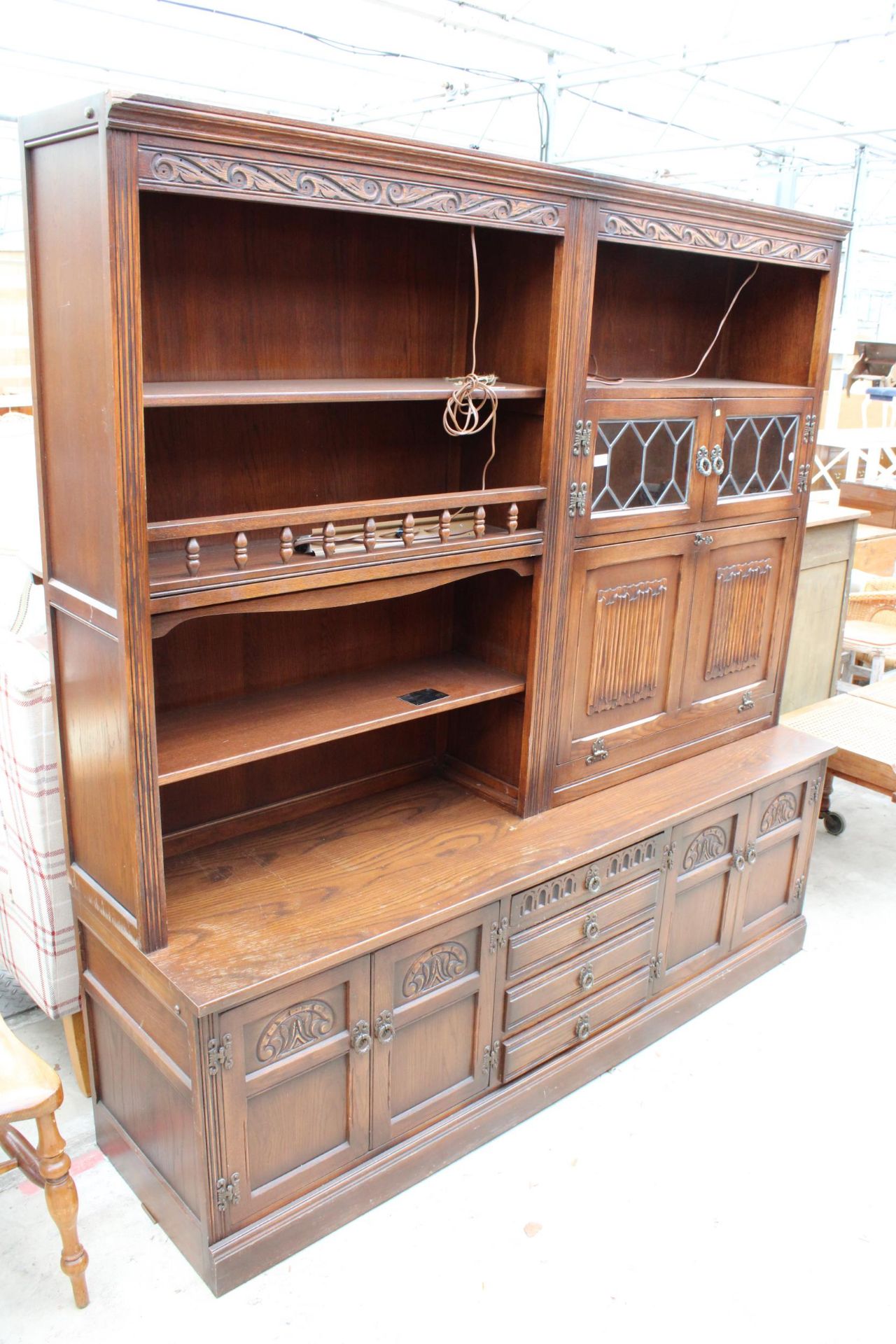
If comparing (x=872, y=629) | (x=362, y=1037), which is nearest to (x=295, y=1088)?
(x=362, y=1037)

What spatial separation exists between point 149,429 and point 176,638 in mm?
443

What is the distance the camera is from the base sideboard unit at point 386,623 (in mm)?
1857

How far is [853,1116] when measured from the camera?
103 inches

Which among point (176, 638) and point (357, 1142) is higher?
point (176, 638)

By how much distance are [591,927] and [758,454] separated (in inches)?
54.3

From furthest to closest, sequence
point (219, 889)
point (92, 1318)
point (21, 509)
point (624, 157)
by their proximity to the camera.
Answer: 1. point (624, 157)
2. point (21, 509)
3. point (219, 889)
4. point (92, 1318)

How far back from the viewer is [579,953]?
257cm

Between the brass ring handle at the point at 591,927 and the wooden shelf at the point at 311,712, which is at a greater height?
the wooden shelf at the point at 311,712

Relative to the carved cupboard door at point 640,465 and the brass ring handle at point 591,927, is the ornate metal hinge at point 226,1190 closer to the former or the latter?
the brass ring handle at point 591,927

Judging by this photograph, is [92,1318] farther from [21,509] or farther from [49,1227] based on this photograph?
[21,509]

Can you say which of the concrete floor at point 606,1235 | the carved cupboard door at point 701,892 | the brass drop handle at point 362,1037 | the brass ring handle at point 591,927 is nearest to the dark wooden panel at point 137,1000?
the brass drop handle at point 362,1037

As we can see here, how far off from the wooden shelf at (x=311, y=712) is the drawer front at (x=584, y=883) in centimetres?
46

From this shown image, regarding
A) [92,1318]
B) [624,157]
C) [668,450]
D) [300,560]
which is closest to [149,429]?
[300,560]

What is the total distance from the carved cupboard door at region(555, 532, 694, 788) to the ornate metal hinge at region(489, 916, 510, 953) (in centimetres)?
46
